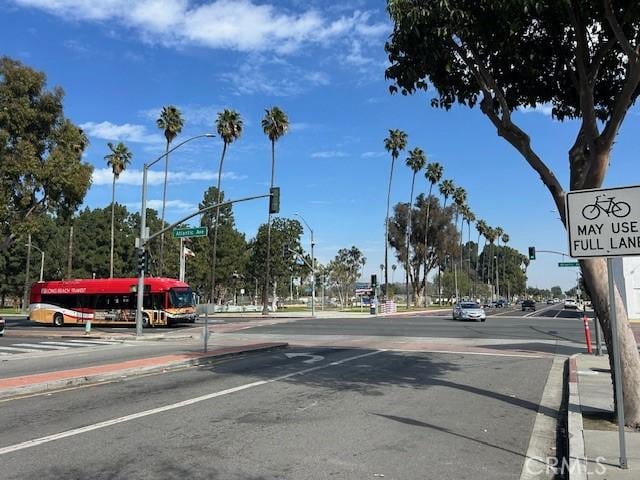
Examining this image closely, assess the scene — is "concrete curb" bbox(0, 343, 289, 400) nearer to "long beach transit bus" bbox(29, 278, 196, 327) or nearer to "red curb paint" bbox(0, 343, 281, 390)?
"red curb paint" bbox(0, 343, 281, 390)

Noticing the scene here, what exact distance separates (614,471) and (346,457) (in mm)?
2769

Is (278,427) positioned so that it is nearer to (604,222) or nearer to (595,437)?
(595,437)

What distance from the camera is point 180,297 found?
125 feet

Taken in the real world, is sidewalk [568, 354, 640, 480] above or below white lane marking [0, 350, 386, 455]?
above

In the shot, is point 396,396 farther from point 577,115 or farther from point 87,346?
point 87,346

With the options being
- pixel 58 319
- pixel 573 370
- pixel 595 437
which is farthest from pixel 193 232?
pixel 595 437

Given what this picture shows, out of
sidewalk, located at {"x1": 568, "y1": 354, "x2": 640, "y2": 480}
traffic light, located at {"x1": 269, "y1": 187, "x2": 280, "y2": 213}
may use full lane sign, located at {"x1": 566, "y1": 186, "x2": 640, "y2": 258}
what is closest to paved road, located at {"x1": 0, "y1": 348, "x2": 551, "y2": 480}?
sidewalk, located at {"x1": 568, "y1": 354, "x2": 640, "y2": 480}

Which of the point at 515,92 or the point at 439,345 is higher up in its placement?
the point at 515,92

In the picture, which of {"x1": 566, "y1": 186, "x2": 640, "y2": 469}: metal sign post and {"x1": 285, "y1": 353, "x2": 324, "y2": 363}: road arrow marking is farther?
{"x1": 285, "y1": 353, "x2": 324, "y2": 363}: road arrow marking

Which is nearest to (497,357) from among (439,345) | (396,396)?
(439,345)

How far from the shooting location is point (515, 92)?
11.2 m

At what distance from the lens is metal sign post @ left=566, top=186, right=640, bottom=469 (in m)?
5.98

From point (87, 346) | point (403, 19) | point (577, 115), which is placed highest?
point (403, 19)

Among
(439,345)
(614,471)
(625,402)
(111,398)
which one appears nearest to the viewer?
(614,471)
